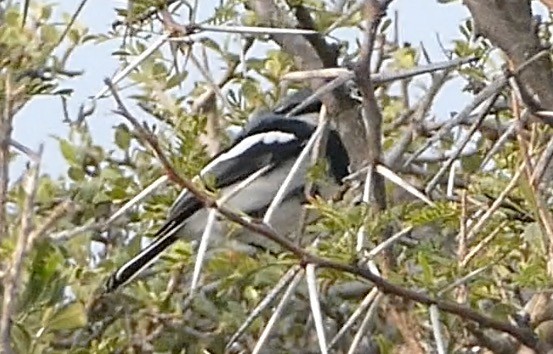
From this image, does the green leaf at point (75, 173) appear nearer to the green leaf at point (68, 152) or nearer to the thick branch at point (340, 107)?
the green leaf at point (68, 152)

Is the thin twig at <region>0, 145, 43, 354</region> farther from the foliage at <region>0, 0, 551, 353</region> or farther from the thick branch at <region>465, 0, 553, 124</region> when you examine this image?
the thick branch at <region>465, 0, 553, 124</region>

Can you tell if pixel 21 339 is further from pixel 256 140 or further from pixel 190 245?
pixel 256 140

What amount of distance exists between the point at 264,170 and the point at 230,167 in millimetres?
102

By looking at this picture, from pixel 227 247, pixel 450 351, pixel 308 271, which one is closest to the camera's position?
pixel 308 271

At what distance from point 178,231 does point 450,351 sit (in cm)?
121

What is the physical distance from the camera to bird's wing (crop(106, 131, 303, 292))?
82.2 inches

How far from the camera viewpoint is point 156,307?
1893mm

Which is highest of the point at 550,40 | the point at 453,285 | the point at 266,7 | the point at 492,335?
the point at 266,7

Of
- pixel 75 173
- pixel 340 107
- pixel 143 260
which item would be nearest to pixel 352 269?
pixel 340 107

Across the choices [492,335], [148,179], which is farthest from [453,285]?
[148,179]

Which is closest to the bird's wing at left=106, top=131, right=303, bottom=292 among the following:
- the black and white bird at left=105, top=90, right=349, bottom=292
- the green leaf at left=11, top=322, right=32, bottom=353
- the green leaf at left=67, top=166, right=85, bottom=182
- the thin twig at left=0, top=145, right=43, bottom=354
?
the black and white bird at left=105, top=90, right=349, bottom=292

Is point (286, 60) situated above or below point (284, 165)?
above

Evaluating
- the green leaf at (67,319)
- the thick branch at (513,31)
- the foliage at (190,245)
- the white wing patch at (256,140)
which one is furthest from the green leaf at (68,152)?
the thick branch at (513,31)

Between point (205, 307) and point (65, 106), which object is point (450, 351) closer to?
point (205, 307)
